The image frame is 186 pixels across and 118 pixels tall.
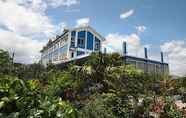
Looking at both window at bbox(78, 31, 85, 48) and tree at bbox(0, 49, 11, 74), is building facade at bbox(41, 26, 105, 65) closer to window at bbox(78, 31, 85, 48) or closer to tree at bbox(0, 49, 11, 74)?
window at bbox(78, 31, 85, 48)

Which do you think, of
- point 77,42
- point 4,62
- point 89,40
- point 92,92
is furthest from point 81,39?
point 92,92

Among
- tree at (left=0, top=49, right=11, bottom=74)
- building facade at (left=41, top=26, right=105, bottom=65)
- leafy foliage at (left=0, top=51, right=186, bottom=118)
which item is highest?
building facade at (left=41, top=26, right=105, bottom=65)

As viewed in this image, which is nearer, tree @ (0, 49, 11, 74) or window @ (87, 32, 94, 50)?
tree @ (0, 49, 11, 74)

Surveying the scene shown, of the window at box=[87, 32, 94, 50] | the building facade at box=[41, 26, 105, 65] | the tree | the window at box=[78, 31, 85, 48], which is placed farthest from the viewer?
the window at box=[87, 32, 94, 50]

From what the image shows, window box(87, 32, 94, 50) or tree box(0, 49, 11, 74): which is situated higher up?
window box(87, 32, 94, 50)

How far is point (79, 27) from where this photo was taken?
107ft

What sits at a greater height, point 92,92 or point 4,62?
point 4,62

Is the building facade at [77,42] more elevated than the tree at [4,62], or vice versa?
the building facade at [77,42]

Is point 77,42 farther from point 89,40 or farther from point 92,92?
point 92,92

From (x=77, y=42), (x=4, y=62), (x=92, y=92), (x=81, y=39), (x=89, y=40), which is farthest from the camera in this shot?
(x=89, y=40)

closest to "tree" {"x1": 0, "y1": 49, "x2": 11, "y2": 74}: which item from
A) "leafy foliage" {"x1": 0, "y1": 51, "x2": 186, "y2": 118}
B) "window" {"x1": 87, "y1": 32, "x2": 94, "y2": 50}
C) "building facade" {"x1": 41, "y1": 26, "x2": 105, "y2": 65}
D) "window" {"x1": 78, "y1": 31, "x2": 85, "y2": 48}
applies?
"leafy foliage" {"x1": 0, "y1": 51, "x2": 186, "y2": 118}

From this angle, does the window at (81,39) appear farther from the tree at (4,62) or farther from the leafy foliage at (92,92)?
the tree at (4,62)

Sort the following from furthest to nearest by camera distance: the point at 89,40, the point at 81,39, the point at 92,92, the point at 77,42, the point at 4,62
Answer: the point at 89,40
the point at 81,39
the point at 77,42
the point at 4,62
the point at 92,92

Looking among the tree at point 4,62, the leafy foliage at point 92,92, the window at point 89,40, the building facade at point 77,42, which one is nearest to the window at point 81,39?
the building facade at point 77,42
